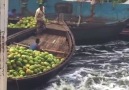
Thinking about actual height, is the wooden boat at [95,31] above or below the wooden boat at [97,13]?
below

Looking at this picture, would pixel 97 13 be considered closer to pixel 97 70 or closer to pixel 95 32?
pixel 95 32

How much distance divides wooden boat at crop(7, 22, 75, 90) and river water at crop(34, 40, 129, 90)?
1.02 meters

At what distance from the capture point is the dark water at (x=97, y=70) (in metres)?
10.3

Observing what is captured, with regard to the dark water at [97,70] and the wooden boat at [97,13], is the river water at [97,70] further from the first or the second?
the wooden boat at [97,13]

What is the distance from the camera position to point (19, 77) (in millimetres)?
7543

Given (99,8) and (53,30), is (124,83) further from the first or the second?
(99,8)

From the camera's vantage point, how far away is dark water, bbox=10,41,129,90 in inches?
404

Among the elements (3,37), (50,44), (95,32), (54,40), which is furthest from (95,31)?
(3,37)

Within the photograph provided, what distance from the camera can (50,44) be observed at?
1216cm

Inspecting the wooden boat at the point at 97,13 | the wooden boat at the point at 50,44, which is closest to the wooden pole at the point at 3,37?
the wooden boat at the point at 50,44

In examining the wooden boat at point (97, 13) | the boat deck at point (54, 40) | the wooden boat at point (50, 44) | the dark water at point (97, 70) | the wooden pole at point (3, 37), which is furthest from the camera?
the wooden boat at point (97, 13)

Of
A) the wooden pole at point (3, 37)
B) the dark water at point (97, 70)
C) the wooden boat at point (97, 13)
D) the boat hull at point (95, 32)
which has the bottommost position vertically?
the dark water at point (97, 70)

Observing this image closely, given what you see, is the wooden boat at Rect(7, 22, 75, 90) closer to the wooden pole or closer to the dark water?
the dark water

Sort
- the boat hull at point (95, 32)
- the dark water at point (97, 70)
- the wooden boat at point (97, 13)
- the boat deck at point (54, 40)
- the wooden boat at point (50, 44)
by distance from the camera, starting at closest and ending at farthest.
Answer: the wooden boat at point (50, 44) → the dark water at point (97, 70) → the boat deck at point (54, 40) → the boat hull at point (95, 32) → the wooden boat at point (97, 13)
